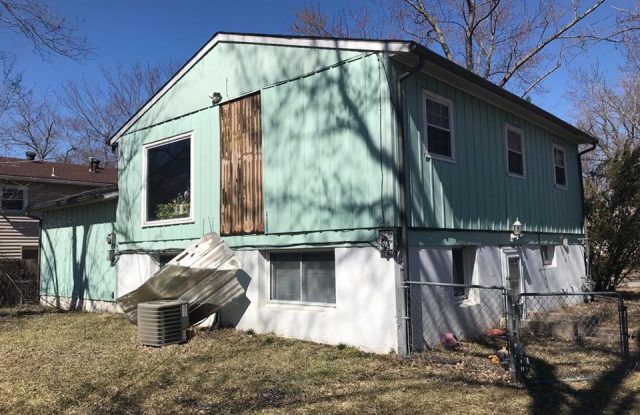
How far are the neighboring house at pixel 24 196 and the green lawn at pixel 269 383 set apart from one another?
12313 millimetres

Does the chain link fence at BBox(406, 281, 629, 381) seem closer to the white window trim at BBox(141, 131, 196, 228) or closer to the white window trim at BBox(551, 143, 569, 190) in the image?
the white window trim at BBox(551, 143, 569, 190)

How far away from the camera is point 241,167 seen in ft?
29.6

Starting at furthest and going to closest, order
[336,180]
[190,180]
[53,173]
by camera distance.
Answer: [53,173]
[190,180]
[336,180]

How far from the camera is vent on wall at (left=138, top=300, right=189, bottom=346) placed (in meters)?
7.79

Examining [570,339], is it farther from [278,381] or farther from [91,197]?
[91,197]

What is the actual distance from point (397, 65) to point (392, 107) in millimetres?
645

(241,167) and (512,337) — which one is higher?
(241,167)

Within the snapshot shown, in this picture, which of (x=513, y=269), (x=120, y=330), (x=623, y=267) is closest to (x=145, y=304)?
(x=120, y=330)

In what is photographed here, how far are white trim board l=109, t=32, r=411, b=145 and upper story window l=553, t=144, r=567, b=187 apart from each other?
727 cm

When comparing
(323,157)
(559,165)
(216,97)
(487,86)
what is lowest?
(323,157)

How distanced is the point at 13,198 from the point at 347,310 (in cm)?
1678

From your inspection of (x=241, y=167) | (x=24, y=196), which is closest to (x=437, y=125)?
(x=241, y=167)

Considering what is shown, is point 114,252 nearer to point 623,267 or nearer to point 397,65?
point 397,65

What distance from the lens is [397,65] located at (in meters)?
7.26
